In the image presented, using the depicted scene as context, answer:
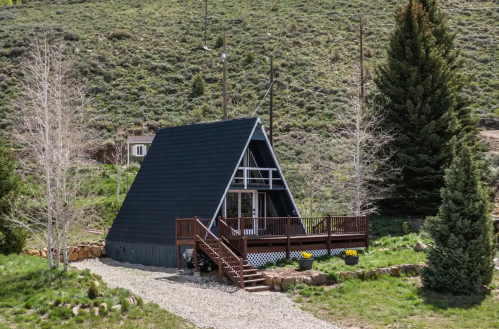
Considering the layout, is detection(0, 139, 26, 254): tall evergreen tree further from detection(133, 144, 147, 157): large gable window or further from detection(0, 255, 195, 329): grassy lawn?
→ detection(133, 144, 147, 157): large gable window

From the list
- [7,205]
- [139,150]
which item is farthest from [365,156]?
[139,150]

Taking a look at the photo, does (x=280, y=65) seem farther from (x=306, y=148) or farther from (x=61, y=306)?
(x=61, y=306)

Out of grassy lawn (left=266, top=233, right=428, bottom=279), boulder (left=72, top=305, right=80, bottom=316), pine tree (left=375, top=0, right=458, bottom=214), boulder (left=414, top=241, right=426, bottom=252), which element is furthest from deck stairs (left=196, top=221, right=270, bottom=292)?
pine tree (left=375, top=0, right=458, bottom=214)

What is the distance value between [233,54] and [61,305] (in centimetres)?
5186

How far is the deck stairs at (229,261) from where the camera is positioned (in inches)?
709

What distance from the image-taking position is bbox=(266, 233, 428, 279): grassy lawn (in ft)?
63.4

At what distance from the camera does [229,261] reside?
18938mm

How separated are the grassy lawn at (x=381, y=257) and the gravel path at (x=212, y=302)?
288cm

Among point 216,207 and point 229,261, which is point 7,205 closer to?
point 216,207

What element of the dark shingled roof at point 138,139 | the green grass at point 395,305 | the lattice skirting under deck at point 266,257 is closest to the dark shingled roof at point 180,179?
the lattice skirting under deck at point 266,257

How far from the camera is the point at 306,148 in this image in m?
42.5

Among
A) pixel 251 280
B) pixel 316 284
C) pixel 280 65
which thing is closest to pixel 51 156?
pixel 251 280

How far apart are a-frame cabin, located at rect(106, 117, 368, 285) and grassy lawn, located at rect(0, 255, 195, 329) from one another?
16.7ft

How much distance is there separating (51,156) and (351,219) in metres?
11.8
